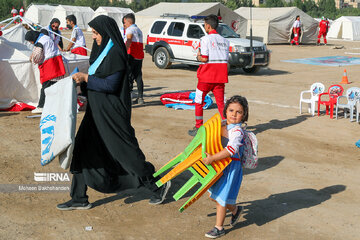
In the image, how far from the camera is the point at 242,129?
187 inches

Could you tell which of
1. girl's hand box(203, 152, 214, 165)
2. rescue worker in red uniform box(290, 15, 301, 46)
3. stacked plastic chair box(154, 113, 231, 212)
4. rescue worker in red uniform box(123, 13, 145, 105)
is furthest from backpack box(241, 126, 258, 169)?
rescue worker in red uniform box(290, 15, 301, 46)

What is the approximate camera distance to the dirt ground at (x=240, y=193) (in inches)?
202

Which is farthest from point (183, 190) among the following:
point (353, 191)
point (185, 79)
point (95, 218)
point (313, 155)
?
point (185, 79)

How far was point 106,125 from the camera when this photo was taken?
519cm

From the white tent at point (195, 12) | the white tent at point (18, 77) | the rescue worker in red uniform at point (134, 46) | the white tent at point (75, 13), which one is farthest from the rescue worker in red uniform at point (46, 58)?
the white tent at point (75, 13)

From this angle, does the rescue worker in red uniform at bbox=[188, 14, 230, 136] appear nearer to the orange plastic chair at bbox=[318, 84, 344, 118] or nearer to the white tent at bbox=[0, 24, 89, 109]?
the orange plastic chair at bbox=[318, 84, 344, 118]

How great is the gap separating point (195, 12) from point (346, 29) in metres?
18.2

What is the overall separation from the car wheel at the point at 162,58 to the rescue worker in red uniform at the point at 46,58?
9.47m

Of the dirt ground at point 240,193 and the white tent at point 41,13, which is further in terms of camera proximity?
the white tent at point 41,13

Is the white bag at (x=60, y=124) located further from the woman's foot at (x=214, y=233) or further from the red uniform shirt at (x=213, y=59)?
the red uniform shirt at (x=213, y=59)

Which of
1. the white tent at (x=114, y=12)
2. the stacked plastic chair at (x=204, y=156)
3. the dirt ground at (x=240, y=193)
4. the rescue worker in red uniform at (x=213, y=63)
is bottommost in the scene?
the dirt ground at (x=240, y=193)

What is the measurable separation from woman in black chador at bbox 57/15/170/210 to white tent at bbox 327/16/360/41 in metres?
38.8

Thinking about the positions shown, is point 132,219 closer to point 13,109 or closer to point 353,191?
point 353,191

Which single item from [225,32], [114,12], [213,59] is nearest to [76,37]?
[213,59]
